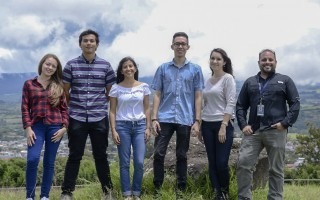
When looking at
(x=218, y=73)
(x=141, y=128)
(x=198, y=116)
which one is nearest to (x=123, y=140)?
(x=141, y=128)

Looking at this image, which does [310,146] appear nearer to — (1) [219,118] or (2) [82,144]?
(1) [219,118]

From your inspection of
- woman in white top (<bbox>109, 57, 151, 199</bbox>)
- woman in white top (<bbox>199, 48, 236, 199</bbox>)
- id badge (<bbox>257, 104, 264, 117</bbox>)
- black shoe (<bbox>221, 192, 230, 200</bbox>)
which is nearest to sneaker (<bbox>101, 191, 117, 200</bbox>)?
woman in white top (<bbox>109, 57, 151, 199</bbox>)

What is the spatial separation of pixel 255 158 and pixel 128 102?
183cm

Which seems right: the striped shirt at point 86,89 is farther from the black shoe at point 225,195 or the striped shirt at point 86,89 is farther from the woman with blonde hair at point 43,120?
the black shoe at point 225,195

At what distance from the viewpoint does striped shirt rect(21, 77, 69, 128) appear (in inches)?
206

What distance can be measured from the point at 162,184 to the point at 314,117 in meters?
127

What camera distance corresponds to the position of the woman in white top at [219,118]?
18.2 feet

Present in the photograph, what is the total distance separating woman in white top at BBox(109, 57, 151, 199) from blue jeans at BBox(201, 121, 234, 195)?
0.82m

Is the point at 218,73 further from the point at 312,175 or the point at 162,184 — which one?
the point at 312,175

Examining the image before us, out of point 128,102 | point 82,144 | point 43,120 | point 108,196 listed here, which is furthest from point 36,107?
A: point 108,196

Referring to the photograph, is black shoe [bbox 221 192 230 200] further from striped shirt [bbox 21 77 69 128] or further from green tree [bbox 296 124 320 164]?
green tree [bbox 296 124 320 164]

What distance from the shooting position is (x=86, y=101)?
5.44 metres

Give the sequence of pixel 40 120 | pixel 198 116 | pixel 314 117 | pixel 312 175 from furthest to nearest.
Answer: pixel 314 117
pixel 312 175
pixel 198 116
pixel 40 120

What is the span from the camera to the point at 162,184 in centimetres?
597
